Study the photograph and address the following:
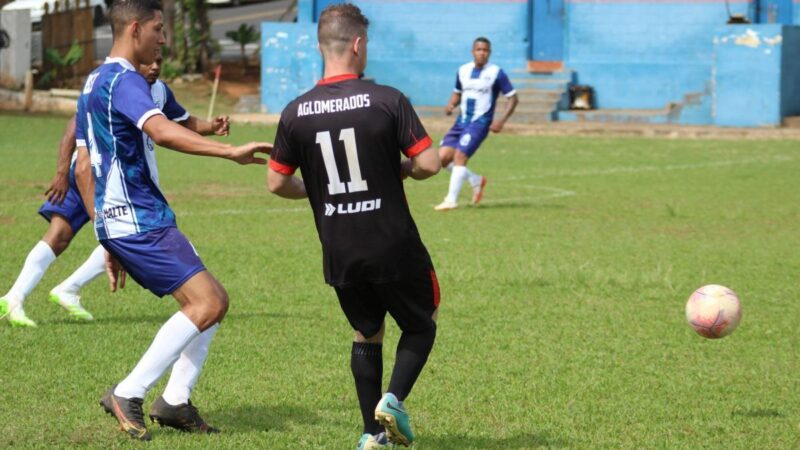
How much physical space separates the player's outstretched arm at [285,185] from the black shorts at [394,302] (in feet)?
1.55

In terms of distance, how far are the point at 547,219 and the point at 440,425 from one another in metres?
9.47

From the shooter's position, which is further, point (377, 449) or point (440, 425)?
point (440, 425)

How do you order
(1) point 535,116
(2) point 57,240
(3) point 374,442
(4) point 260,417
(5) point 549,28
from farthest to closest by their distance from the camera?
1. (5) point 549,28
2. (1) point 535,116
3. (2) point 57,240
4. (4) point 260,417
5. (3) point 374,442

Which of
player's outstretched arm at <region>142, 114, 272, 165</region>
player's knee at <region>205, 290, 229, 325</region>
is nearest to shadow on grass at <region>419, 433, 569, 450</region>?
player's knee at <region>205, 290, 229, 325</region>

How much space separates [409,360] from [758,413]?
6.88 feet

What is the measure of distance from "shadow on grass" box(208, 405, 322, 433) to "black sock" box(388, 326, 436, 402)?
837 mm

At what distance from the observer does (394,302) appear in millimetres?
5766

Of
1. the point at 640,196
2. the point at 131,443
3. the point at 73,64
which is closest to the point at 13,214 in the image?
the point at 640,196

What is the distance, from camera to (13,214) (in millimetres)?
15297

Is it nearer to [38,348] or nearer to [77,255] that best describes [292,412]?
[38,348]

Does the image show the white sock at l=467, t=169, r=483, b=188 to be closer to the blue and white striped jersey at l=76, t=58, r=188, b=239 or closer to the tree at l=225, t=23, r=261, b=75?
the blue and white striped jersey at l=76, t=58, r=188, b=239

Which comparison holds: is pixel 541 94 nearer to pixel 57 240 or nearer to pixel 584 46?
pixel 584 46

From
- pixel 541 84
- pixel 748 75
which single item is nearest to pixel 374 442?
pixel 748 75

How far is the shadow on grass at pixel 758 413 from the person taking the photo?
677 cm
